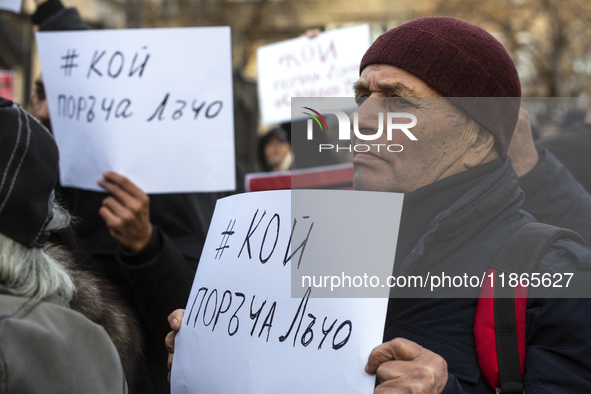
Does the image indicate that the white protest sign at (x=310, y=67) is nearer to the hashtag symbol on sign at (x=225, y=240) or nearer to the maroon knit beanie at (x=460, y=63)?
the maroon knit beanie at (x=460, y=63)

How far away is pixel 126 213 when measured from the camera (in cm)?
221

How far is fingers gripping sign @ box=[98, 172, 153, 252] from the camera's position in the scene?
2205 millimetres

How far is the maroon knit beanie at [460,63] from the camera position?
60.3 inches

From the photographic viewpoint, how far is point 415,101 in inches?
61.0

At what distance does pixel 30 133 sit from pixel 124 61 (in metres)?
1.13

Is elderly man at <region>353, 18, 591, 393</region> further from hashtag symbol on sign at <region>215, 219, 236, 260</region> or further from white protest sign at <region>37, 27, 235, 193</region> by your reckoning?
white protest sign at <region>37, 27, 235, 193</region>

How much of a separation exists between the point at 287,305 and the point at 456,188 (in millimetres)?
531

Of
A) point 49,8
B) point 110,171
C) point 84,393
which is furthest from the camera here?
point 49,8

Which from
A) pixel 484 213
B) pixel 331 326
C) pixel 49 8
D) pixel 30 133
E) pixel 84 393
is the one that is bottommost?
pixel 84 393

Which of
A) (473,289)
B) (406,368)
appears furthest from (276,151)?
(406,368)

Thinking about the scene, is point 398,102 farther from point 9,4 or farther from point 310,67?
point 310,67

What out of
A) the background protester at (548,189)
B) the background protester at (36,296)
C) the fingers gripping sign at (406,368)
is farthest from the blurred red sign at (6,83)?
the fingers gripping sign at (406,368)

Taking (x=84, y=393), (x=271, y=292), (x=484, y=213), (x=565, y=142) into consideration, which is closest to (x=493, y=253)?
(x=484, y=213)

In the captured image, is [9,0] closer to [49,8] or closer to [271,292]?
[49,8]
